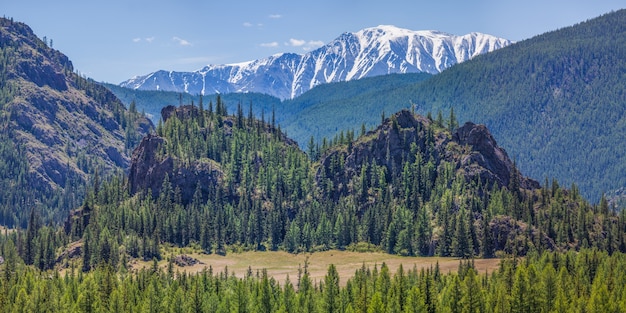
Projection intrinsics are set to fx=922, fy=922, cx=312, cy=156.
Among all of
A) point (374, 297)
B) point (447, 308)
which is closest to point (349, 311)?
point (374, 297)

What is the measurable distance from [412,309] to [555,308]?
101ft

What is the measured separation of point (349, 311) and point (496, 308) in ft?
107

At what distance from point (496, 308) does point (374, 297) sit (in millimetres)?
26348

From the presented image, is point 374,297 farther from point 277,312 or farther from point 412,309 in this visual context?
point 277,312

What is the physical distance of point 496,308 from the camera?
198 metres

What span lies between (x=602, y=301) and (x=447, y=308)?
3250 centimetres

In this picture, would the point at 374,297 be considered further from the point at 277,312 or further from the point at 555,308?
the point at 555,308

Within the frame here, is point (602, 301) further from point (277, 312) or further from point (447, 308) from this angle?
point (277, 312)

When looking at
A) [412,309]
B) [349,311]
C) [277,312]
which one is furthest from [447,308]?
[277,312]

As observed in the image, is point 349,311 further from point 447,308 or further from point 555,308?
point 555,308

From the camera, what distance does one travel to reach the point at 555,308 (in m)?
198

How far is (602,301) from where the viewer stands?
19462 centimetres

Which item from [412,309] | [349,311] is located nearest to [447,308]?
[412,309]

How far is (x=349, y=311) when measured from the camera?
627 ft
